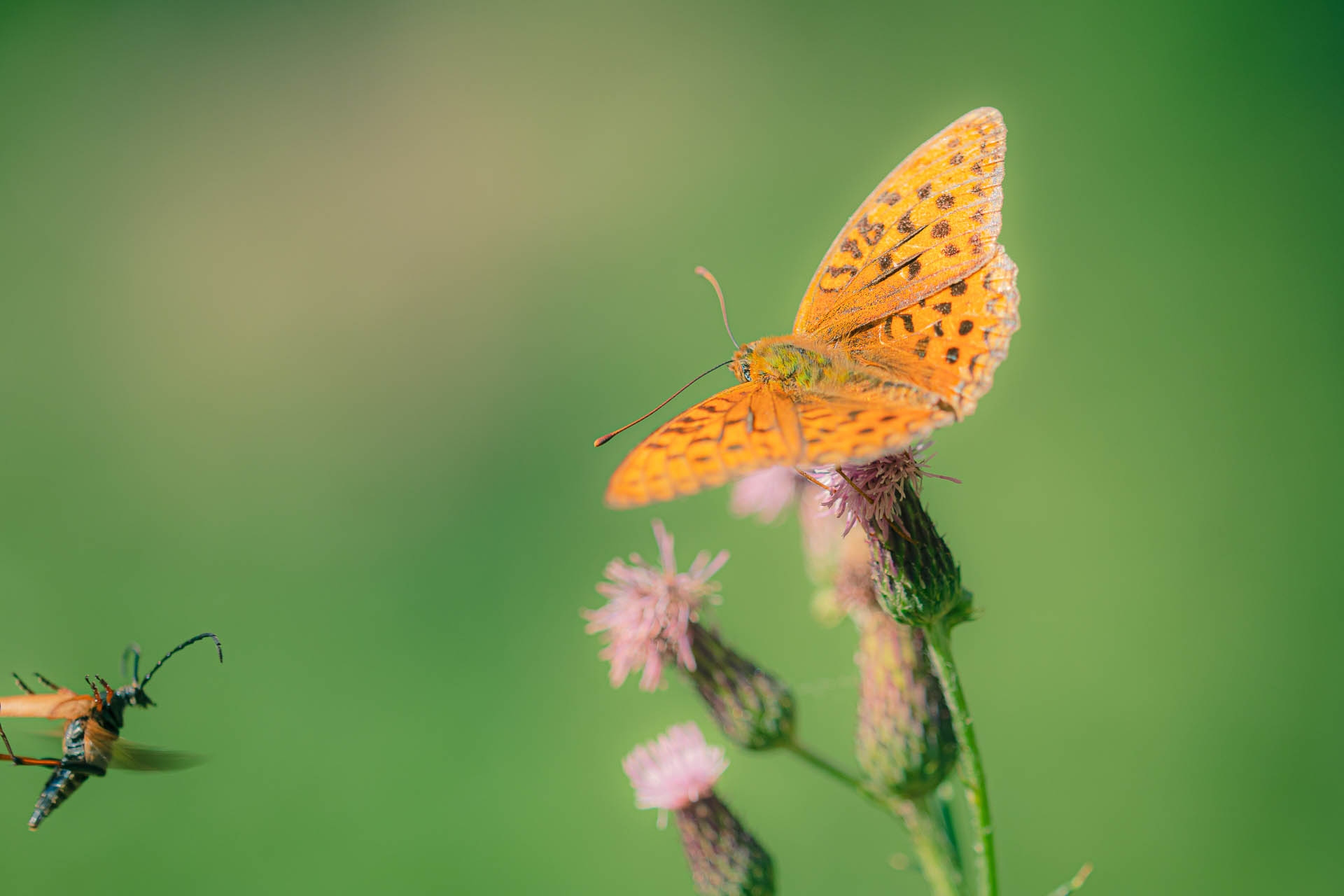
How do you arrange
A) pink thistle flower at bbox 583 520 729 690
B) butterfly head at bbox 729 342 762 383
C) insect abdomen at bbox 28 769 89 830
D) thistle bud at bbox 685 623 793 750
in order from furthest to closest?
pink thistle flower at bbox 583 520 729 690, thistle bud at bbox 685 623 793 750, butterfly head at bbox 729 342 762 383, insect abdomen at bbox 28 769 89 830

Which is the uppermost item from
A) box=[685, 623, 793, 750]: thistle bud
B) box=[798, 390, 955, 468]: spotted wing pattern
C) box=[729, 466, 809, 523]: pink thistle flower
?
box=[729, 466, 809, 523]: pink thistle flower

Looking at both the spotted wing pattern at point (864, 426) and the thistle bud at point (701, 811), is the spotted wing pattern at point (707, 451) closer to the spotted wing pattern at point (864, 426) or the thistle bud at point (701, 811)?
the spotted wing pattern at point (864, 426)

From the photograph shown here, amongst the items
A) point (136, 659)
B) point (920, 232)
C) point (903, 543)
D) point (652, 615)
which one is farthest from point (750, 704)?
point (136, 659)

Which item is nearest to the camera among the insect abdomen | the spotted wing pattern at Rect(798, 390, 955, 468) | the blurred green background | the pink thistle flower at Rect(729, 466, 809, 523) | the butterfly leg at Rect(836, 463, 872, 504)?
the spotted wing pattern at Rect(798, 390, 955, 468)

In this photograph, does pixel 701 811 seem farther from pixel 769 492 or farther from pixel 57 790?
pixel 57 790

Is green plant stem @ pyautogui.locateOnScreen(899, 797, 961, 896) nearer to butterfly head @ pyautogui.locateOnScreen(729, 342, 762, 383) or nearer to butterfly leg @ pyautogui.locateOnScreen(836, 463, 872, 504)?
butterfly leg @ pyautogui.locateOnScreen(836, 463, 872, 504)

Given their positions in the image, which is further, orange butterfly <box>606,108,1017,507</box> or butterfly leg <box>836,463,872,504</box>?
butterfly leg <box>836,463,872,504</box>

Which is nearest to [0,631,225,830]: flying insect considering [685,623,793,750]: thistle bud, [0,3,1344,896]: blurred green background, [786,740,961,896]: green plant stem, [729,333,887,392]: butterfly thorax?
[0,3,1344,896]: blurred green background
